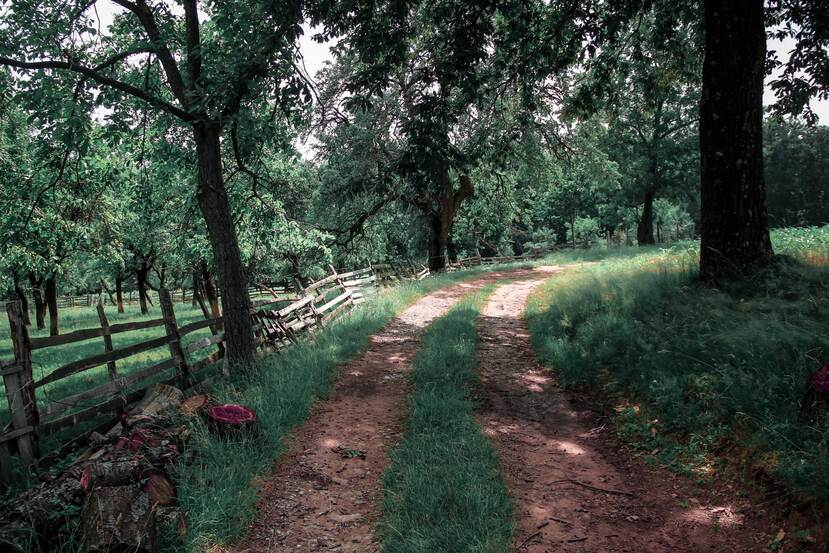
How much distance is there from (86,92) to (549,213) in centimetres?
5196

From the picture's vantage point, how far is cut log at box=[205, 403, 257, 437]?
506 cm

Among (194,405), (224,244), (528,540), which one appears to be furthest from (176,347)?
(528,540)

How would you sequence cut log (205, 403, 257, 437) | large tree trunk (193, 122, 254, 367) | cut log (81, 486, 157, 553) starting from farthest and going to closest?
1. large tree trunk (193, 122, 254, 367)
2. cut log (205, 403, 257, 437)
3. cut log (81, 486, 157, 553)

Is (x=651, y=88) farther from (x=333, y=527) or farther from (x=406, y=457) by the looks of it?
(x=333, y=527)

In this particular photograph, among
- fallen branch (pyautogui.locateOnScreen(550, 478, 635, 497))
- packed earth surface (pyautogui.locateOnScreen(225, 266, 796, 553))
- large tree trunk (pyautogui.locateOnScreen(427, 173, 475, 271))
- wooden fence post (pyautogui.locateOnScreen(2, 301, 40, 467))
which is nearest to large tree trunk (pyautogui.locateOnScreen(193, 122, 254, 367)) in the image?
packed earth surface (pyautogui.locateOnScreen(225, 266, 796, 553))

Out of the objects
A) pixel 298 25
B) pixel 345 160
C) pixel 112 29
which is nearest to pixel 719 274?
pixel 298 25

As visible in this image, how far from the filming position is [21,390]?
540cm

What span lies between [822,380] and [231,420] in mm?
5426

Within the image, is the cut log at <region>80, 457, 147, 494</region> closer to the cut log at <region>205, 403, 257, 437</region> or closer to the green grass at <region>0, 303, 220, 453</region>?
the cut log at <region>205, 403, 257, 437</region>

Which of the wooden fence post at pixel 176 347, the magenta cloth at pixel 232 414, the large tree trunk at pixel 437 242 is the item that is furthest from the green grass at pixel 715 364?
the large tree trunk at pixel 437 242

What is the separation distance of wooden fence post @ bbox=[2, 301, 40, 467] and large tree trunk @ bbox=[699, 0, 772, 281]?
9.26 meters

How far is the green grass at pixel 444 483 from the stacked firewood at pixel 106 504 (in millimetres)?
1803

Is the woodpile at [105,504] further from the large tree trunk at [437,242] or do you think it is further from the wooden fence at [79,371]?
the large tree trunk at [437,242]

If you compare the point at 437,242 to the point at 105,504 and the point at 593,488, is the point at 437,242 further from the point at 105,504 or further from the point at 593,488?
the point at 105,504
